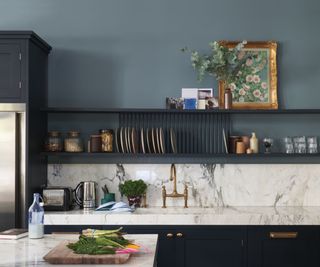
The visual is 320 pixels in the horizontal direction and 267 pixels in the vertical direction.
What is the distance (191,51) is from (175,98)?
487 mm

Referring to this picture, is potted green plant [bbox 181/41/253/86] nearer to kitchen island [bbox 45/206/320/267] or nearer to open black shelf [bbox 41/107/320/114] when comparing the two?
open black shelf [bbox 41/107/320/114]

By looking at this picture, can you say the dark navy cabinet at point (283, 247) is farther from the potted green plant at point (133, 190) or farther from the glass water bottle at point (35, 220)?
the glass water bottle at point (35, 220)

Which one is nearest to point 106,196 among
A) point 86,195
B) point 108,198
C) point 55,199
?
point 108,198

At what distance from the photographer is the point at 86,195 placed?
4707 mm

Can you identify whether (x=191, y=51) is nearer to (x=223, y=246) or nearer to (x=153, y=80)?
→ (x=153, y=80)

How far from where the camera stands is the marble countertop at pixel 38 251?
2.37m

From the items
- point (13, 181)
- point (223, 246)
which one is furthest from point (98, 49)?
point (223, 246)

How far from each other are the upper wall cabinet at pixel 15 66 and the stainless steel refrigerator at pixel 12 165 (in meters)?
0.09

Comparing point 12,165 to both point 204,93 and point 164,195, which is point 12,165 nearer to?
point 164,195

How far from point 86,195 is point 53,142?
1.87ft

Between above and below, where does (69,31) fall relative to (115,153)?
above

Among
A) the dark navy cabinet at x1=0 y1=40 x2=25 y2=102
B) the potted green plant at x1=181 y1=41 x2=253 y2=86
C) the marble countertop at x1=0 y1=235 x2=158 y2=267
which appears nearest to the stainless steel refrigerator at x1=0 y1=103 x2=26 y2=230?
the dark navy cabinet at x1=0 y1=40 x2=25 y2=102

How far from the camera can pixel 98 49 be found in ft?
16.6

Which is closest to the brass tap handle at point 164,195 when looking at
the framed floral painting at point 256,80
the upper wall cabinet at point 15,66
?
the framed floral painting at point 256,80
